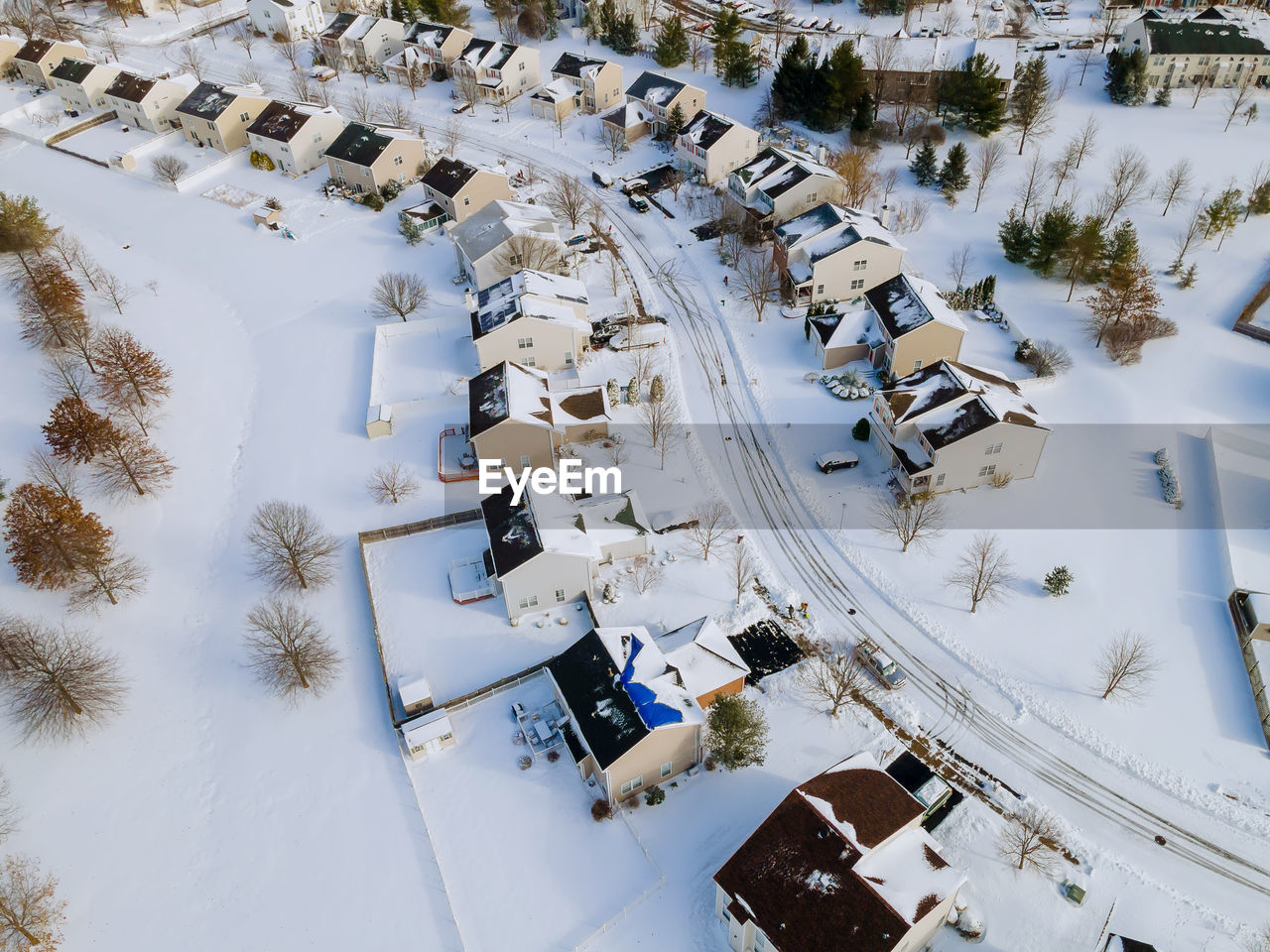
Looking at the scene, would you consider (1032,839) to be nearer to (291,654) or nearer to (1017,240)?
(291,654)

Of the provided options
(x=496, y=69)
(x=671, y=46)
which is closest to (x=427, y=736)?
(x=496, y=69)

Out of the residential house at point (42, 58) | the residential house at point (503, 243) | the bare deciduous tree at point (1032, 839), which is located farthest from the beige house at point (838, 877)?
the residential house at point (42, 58)

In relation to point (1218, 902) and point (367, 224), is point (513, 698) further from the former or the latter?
point (367, 224)

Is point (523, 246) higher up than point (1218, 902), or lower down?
higher up

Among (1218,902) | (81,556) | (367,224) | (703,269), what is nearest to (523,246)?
(703,269)

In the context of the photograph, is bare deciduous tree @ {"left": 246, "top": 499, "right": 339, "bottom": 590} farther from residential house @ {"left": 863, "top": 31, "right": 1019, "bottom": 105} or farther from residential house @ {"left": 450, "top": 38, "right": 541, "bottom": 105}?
residential house @ {"left": 863, "top": 31, "right": 1019, "bottom": 105}

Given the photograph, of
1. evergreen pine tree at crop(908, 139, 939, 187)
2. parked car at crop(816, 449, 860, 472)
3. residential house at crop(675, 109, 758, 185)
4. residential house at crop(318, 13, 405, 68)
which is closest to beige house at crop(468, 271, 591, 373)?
parked car at crop(816, 449, 860, 472)

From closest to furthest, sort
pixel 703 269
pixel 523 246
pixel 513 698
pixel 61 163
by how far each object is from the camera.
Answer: pixel 513 698 < pixel 523 246 < pixel 703 269 < pixel 61 163
